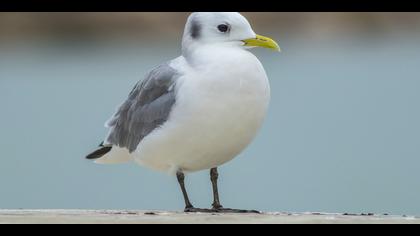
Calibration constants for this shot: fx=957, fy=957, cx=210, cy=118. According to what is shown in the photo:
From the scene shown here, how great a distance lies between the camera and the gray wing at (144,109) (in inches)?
109

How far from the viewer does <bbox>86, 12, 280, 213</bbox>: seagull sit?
2648 mm

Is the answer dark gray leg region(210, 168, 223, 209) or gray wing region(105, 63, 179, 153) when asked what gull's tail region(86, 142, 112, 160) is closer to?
gray wing region(105, 63, 179, 153)

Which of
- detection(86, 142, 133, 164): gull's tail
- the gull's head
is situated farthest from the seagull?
detection(86, 142, 133, 164): gull's tail

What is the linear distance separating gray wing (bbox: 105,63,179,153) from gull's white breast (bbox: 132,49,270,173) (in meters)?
0.05

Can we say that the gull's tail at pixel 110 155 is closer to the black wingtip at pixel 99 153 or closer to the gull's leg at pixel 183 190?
the black wingtip at pixel 99 153

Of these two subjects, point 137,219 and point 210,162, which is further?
point 210,162

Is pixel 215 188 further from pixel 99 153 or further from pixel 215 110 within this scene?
pixel 99 153

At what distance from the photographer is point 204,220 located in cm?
221

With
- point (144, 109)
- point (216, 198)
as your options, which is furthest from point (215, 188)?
point (144, 109)

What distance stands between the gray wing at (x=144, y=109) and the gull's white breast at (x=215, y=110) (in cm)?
5
